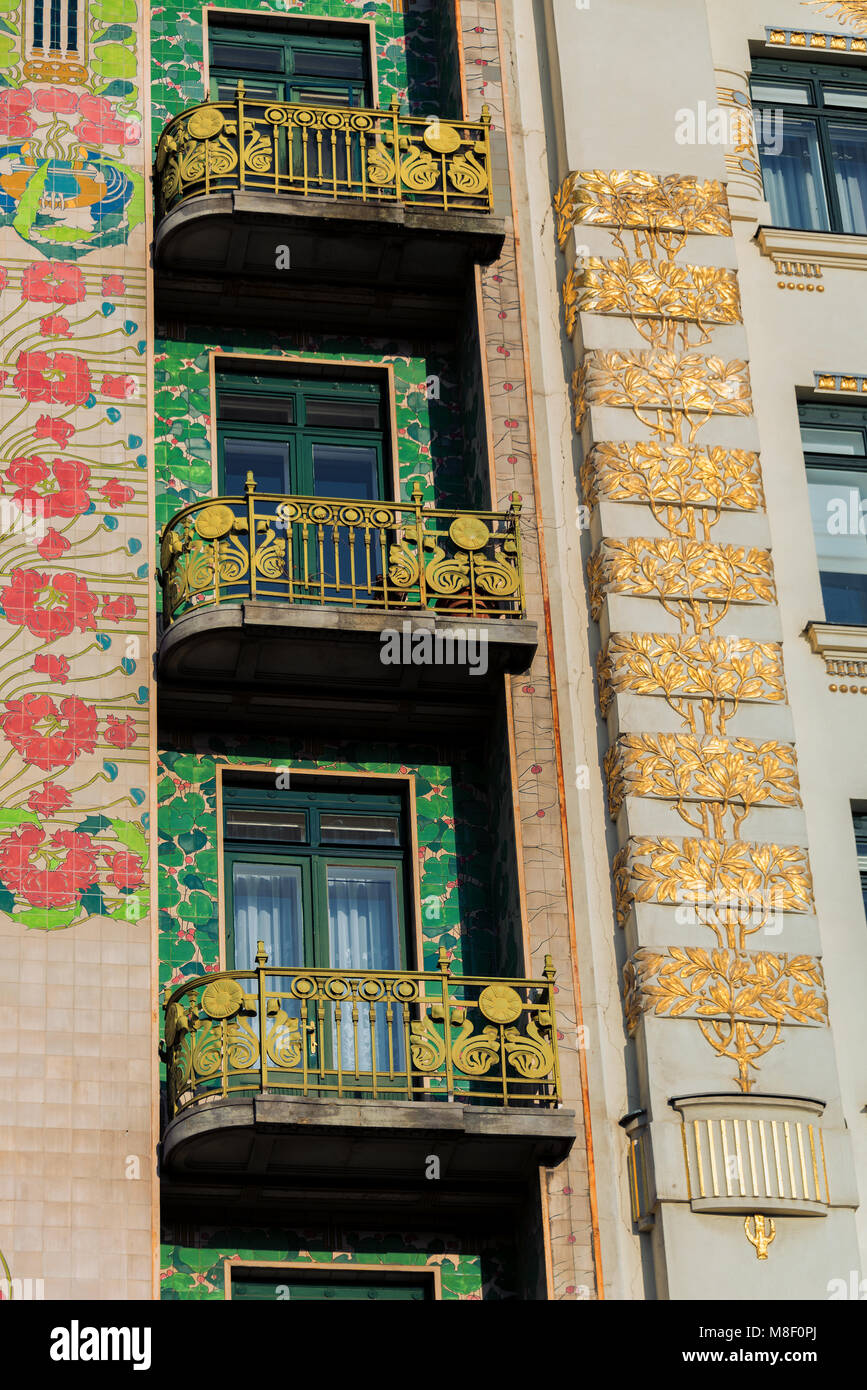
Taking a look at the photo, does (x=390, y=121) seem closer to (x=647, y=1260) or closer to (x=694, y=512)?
(x=694, y=512)

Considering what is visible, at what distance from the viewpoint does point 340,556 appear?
17859mm

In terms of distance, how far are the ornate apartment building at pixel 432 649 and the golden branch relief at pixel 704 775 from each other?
0.03m

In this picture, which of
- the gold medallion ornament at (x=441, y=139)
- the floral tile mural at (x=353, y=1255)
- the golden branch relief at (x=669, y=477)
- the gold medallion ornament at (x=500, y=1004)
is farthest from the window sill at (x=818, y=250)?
the floral tile mural at (x=353, y=1255)

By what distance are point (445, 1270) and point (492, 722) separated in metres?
4.12

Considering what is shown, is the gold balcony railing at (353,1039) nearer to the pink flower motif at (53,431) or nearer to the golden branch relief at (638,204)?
the pink flower motif at (53,431)

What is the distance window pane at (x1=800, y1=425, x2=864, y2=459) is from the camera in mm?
18844

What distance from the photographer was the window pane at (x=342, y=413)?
1873 cm

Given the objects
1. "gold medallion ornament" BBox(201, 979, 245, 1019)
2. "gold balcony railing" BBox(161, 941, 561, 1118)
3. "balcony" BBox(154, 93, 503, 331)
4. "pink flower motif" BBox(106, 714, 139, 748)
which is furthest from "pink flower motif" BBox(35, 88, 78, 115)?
"gold medallion ornament" BBox(201, 979, 245, 1019)

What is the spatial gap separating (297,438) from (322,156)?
8.18 ft

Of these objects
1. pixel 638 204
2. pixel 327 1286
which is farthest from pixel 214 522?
pixel 327 1286

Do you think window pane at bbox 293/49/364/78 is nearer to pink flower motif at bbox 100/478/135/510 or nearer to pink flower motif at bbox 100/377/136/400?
pink flower motif at bbox 100/377/136/400

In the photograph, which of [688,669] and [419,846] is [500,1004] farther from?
[688,669]

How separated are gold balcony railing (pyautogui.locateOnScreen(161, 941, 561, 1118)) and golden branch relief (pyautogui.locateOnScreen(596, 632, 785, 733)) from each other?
7.68 feet
